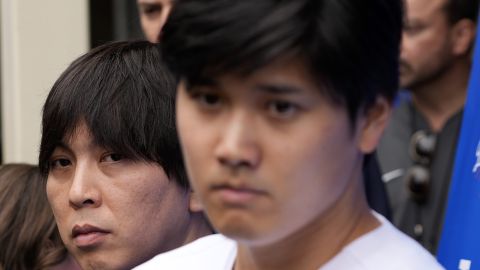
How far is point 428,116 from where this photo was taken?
491cm

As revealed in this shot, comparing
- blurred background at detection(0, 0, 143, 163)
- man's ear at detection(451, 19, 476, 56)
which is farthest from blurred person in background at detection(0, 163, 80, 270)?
blurred background at detection(0, 0, 143, 163)

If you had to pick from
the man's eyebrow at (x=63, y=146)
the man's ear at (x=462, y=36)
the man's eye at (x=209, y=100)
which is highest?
the man's eye at (x=209, y=100)

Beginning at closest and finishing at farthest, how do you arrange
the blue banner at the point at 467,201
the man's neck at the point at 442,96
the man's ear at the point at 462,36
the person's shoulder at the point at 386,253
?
the person's shoulder at the point at 386,253
the blue banner at the point at 467,201
the man's neck at the point at 442,96
the man's ear at the point at 462,36

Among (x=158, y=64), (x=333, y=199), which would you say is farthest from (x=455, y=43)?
(x=333, y=199)

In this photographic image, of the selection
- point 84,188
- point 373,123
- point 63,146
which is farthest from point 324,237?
point 63,146

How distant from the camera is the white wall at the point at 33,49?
6527 millimetres

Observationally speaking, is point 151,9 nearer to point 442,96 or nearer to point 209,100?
point 442,96

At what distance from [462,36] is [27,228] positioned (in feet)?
7.18

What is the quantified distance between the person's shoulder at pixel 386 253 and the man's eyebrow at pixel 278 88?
34 cm

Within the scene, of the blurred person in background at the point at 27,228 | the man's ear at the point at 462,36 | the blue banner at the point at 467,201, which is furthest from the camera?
the man's ear at the point at 462,36

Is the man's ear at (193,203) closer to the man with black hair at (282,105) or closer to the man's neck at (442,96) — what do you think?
the man with black hair at (282,105)

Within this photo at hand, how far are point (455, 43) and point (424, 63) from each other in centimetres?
16

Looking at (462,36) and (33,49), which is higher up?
(462,36)

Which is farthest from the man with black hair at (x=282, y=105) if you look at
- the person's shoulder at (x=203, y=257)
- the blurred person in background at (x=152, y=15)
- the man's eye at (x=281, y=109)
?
the blurred person in background at (x=152, y=15)
